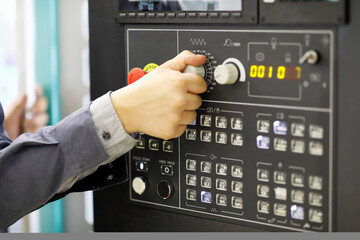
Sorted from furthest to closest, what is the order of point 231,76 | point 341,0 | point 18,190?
point 18,190, point 231,76, point 341,0

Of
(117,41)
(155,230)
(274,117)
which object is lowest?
(155,230)

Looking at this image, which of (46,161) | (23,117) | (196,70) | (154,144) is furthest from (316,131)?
(23,117)

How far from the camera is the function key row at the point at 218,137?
39.3 inches

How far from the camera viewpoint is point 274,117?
955 millimetres

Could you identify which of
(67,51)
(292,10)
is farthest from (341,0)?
(67,51)

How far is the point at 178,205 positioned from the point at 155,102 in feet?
0.72

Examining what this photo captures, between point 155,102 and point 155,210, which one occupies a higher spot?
point 155,102

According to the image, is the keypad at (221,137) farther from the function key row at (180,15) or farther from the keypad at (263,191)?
the function key row at (180,15)

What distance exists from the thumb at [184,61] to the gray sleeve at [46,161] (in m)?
0.19

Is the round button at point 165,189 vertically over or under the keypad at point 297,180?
under

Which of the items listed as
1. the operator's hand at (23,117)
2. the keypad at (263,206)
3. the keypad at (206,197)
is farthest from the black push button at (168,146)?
the operator's hand at (23,117)

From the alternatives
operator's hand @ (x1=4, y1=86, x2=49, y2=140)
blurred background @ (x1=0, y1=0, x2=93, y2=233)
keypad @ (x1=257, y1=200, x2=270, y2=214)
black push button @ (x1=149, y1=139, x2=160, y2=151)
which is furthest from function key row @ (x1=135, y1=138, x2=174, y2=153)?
blurred background @ (x1=0, y1=0, x2=93, y2=233)

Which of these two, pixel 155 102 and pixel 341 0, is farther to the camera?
pixel 155 102

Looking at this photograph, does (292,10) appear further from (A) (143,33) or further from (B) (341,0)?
(A) (143,33)
